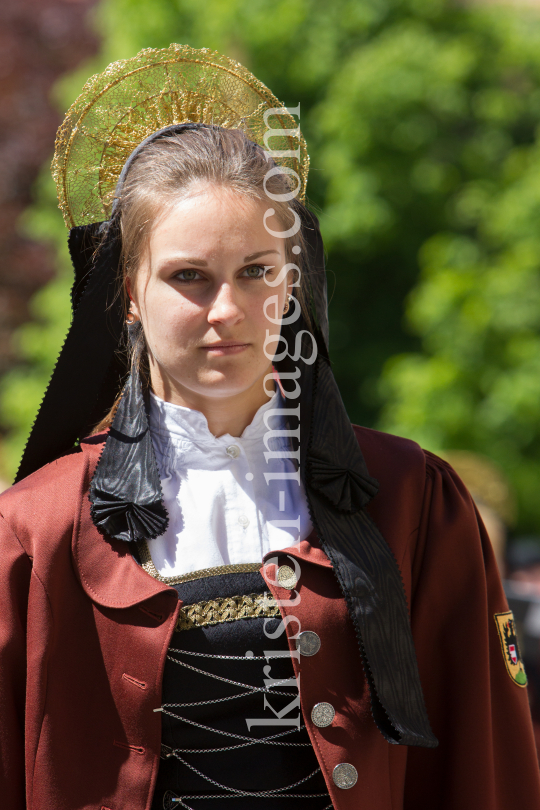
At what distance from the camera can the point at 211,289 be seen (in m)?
1.42

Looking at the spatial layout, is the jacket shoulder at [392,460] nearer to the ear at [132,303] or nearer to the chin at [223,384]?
the chin at [223,384]

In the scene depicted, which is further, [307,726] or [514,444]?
[514,444]

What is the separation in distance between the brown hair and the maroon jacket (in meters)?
0.44

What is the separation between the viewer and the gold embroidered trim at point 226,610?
1.42 m

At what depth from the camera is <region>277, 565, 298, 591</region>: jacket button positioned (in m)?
1.44

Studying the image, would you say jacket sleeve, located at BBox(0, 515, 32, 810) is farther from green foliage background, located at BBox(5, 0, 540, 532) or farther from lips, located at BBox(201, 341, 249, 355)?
green foliage background, located at BBox(5, 0, 540, 532)

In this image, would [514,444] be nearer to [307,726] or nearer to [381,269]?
[381,269]

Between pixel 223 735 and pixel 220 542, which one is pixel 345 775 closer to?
pixel 223 735

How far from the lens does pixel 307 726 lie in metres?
1.40

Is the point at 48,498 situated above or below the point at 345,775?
above

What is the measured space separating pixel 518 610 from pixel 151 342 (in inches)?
108

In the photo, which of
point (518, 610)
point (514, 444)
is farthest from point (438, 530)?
point (514, 444)

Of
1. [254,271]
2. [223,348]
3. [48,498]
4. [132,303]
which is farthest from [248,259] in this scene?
[48,498]

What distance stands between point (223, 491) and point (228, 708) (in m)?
0.40
